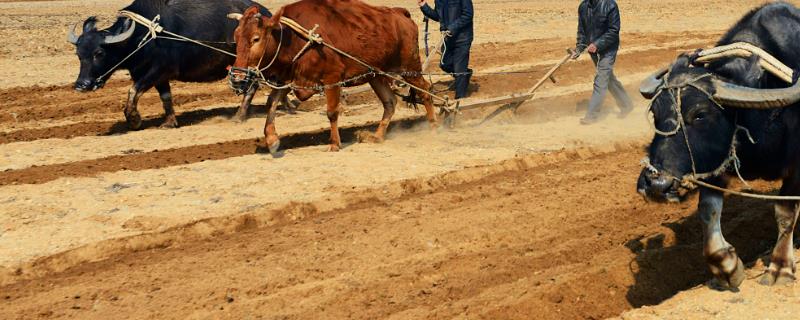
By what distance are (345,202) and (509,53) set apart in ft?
42.5

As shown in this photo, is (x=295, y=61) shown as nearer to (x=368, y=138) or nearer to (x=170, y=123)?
(x=368, y=138)

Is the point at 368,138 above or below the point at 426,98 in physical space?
below

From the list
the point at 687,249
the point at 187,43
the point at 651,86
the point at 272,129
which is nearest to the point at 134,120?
the point at 187,43

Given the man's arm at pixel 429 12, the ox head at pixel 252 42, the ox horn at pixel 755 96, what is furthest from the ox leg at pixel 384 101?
the ox horn at pixel 755 96

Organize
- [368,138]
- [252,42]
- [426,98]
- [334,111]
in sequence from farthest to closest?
[426,98], [368,138], [334,111], [252,42]

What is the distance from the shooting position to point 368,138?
12602mm

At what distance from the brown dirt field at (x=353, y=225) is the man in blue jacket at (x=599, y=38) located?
48 cm

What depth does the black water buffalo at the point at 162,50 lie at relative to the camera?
1325 centimetres

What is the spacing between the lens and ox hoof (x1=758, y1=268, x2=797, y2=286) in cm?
723

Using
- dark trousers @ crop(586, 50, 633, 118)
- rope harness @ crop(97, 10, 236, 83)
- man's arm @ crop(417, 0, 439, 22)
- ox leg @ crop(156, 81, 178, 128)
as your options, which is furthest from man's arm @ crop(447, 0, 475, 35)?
ox leg @ crop(156, 81, 178, 128)

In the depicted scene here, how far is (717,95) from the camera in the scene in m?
6.38

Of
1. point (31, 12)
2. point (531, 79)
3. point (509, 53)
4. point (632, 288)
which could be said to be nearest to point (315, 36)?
point (632, 288)

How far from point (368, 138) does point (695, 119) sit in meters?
6.57

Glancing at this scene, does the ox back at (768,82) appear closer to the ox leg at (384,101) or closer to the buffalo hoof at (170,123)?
the ox leg at (384,101)
